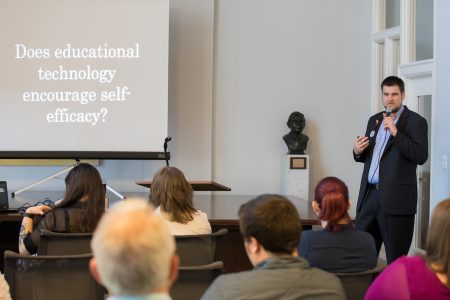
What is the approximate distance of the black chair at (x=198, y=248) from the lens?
3.05m

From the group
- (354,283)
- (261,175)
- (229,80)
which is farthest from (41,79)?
(354,283)

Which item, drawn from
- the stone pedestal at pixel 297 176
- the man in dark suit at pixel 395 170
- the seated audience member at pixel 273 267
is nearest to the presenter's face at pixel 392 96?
the man in dark suit at pixel 395 170

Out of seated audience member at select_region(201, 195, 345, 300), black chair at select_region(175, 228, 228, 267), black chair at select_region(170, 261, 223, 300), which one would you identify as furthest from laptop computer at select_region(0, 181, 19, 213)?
seated audience member at select_region(201, 195, 345, 300)

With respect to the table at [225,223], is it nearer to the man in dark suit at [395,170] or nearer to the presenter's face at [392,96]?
the man in dark suit at [395,170]

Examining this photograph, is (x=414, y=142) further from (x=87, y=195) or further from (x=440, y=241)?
(x=440, y=241)

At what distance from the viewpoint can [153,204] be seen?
3.43 m

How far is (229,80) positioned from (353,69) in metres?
1.40

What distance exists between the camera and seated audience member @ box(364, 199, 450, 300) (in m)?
2.00

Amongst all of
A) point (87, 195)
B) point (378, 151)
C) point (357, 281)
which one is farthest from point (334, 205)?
point (378, 151)

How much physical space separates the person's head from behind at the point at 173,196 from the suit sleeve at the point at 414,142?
147 cm

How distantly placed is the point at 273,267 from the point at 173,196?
4.82 ft

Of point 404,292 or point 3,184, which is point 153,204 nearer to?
point 404,292

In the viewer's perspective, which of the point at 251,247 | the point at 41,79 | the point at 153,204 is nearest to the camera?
the point at 251,247

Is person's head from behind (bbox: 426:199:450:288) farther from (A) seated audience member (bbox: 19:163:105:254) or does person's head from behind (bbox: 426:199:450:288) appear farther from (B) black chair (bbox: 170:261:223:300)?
(A) seated audience member (bbox: 19:163:105:254)
